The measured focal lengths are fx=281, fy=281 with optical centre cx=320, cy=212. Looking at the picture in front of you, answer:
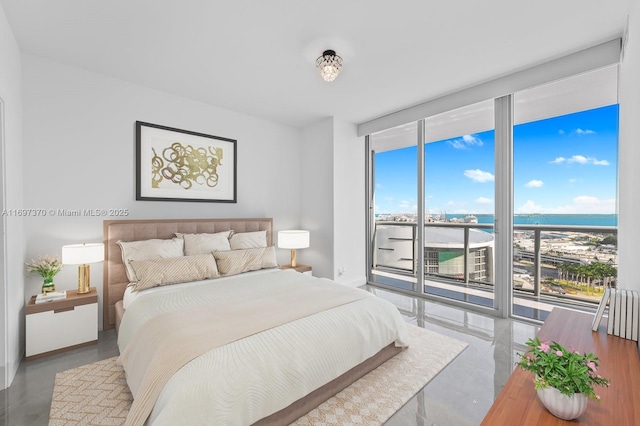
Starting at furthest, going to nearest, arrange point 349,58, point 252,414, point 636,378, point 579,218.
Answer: point 579,218
point 349,58
point 252,414
point 636,378

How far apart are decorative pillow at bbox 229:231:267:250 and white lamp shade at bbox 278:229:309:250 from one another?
0.96 ft

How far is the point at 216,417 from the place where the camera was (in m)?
1.31

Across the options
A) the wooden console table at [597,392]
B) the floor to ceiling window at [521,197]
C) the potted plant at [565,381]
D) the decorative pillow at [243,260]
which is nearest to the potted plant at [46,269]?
the decorative pillow at [243,260]

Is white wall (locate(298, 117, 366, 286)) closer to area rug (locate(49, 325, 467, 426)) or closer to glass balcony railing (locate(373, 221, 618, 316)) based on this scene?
glass balcony railing (locate(373, 221, 618, 316))

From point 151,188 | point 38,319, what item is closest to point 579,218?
point 151,188

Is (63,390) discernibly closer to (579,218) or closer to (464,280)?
(464,280)

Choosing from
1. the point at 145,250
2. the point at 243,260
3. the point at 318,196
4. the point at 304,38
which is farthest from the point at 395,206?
the point at 145,250

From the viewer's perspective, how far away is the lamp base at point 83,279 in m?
2.68

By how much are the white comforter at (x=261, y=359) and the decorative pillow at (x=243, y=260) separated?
65 cm

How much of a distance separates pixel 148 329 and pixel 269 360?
0.89m

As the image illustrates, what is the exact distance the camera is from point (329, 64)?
251 centimetres

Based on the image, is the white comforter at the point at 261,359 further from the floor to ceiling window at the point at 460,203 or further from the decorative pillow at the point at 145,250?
the floor to ceiling window at the point at 460,203

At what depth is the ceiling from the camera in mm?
2055

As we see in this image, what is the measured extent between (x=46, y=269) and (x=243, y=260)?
1.75 meters
